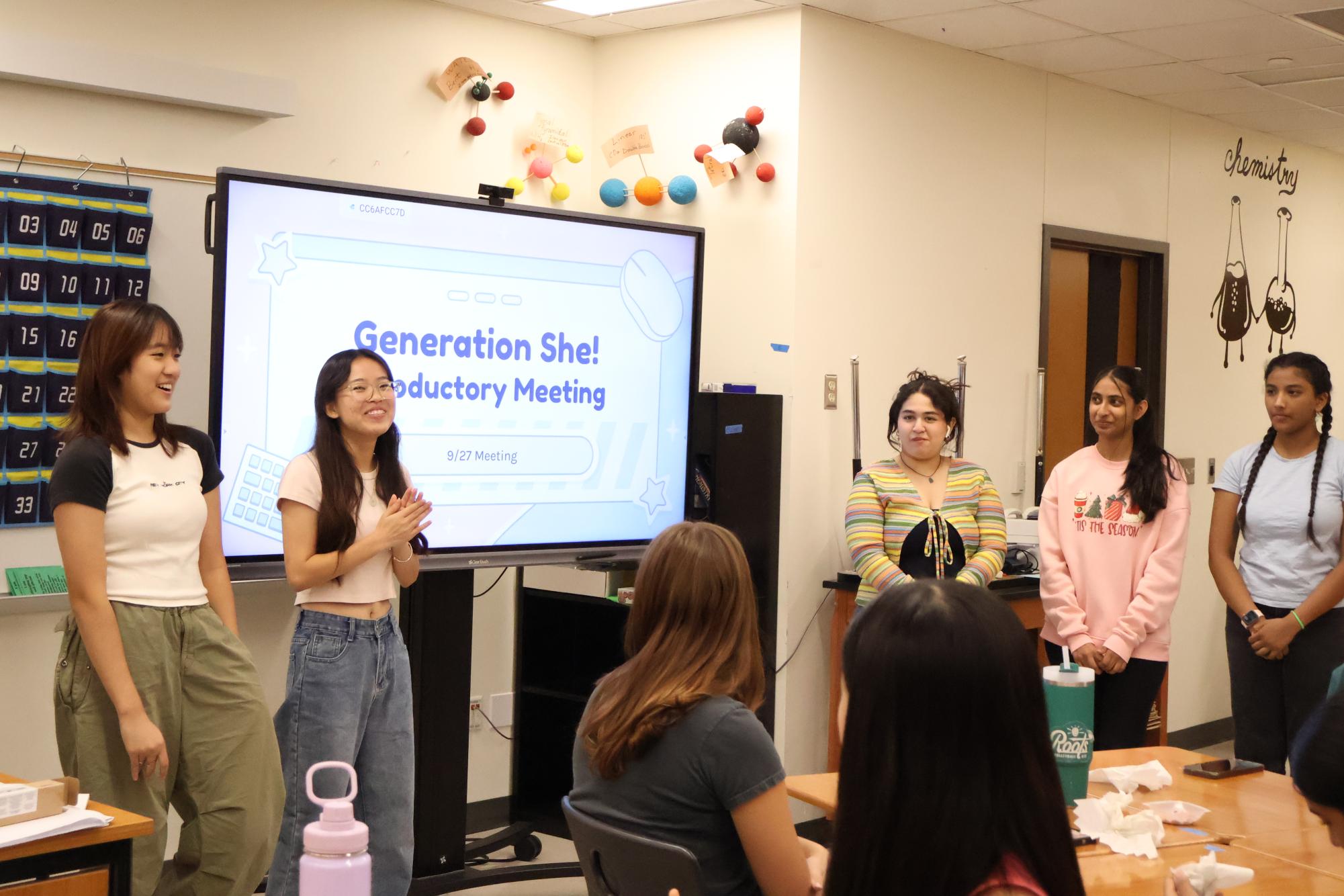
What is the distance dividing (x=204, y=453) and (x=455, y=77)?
1.94 m

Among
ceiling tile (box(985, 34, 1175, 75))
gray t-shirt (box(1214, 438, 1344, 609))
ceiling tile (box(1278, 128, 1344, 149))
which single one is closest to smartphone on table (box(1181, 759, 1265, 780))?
gray t-shirt (box(1214, 438, 1344, 609))

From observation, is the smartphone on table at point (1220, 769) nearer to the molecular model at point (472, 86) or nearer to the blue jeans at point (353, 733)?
the blue jeans at point (353, 733)

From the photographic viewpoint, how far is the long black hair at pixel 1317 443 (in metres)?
3.61

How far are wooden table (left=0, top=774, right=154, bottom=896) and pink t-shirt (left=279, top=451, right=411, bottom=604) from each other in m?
0.78

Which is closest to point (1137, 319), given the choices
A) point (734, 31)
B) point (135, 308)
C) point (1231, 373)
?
point (1231, 373)

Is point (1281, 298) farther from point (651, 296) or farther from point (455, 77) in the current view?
point (455, 77)

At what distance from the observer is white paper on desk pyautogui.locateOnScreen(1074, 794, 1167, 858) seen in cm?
205

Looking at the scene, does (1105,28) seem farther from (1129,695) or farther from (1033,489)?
(1129,695)

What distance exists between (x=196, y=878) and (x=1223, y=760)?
2053 millimetres

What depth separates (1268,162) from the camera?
638cm

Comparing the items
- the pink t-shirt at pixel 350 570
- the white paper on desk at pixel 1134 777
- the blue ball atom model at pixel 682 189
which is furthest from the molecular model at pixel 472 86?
the white paper on desk at pixel 1134 777

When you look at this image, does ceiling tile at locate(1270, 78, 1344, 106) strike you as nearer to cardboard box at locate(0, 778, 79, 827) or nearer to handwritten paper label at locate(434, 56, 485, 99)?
handwritten paper label at locate(434, 56, 485, 99)

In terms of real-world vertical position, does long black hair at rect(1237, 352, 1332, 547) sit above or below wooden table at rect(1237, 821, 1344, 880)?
above

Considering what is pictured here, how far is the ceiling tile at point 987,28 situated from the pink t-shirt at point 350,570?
2627mm
